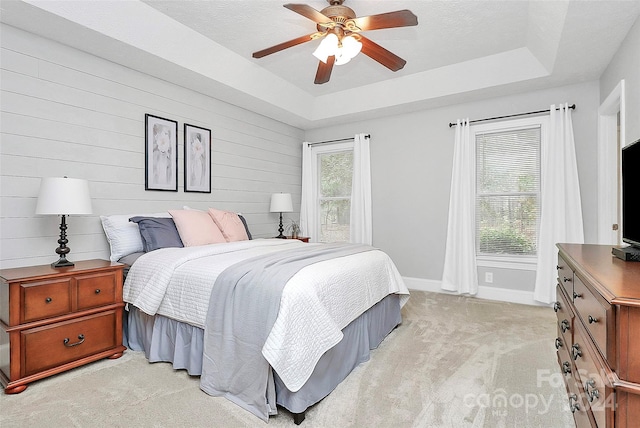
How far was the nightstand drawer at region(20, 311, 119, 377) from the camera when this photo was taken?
6.99 ft

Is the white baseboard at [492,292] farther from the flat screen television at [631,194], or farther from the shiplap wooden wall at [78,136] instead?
the shiplap wooden wall at [78,136]

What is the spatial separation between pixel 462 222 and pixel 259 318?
316 cm

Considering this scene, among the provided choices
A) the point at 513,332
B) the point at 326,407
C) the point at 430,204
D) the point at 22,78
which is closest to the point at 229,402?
the point at 326,407

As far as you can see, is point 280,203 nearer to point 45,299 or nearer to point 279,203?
point 279,203

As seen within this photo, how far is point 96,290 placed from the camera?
2451mm

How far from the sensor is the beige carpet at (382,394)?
70.8 inches

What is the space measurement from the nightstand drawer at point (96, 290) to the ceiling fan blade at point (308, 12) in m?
2.28

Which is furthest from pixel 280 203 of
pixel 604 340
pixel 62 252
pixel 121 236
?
pixel 604 340

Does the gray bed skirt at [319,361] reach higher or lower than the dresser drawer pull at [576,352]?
lower

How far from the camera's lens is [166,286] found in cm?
233

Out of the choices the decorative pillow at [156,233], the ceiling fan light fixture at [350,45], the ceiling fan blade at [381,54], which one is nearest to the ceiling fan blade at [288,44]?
the ceiling fan light fixture at [350,45]

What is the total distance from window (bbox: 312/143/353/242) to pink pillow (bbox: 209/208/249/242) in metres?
1.94

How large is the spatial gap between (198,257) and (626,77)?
3.59 m

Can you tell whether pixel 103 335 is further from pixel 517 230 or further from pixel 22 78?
pixel 517 230
